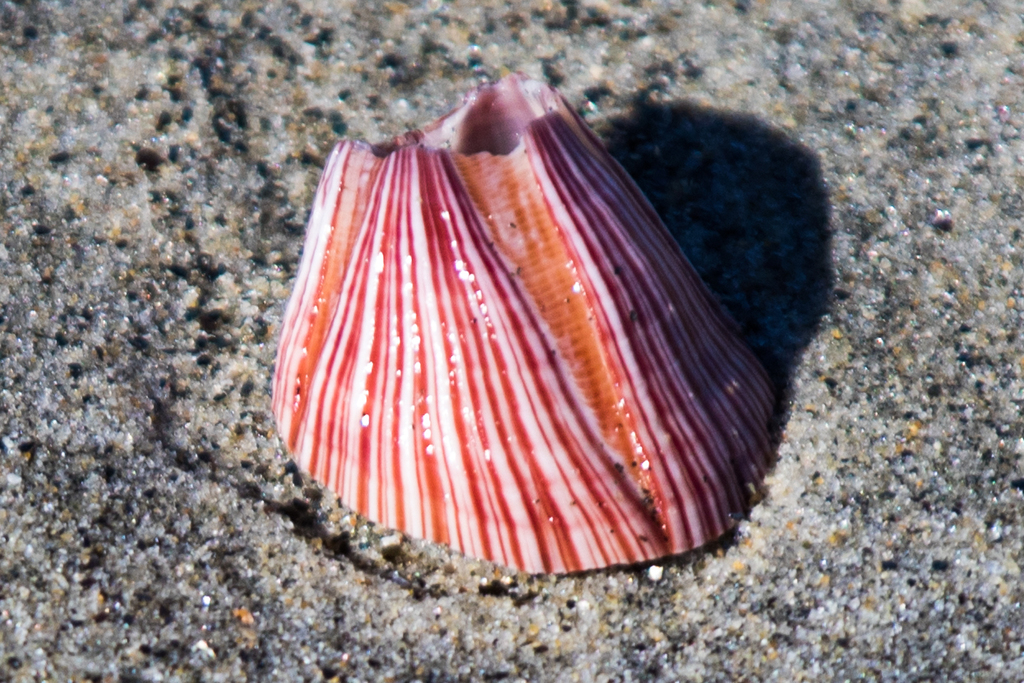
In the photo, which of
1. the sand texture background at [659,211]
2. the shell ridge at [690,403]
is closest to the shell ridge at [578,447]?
the shell ridge at [690,403]

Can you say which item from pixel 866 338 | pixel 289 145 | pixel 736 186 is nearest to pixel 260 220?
pixel 289 145

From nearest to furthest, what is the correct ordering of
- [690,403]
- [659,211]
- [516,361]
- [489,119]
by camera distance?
1. [516,361]
2. [690,403]
3. [489,119]
4. [659,211]

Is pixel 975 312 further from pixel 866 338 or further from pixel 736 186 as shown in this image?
pixel 736 186

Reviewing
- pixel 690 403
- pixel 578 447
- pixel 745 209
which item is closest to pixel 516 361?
pixel 578 447

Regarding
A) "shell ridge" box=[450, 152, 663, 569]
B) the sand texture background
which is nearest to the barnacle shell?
"shell ridge" box=[450, 152, 663, 569]

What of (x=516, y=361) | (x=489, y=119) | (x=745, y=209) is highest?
(x=489, y=119)

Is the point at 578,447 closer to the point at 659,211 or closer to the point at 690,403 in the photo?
the point at 690,403

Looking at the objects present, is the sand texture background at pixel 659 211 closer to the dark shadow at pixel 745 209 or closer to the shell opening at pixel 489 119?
the dark shadow at pixel 745 209
